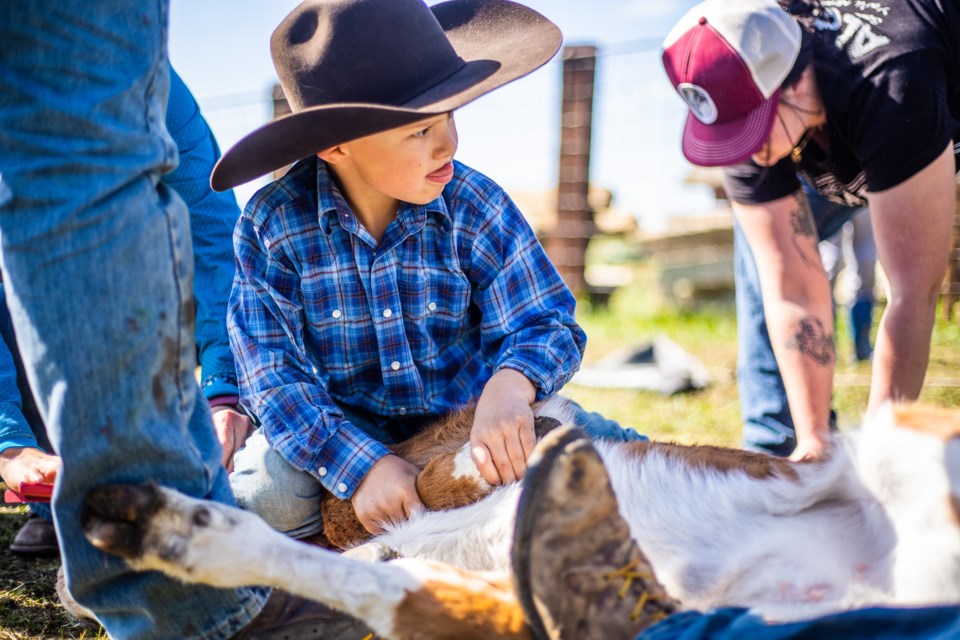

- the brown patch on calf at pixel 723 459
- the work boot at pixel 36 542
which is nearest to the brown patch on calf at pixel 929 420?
the brown patch on calf at pixel 723 459

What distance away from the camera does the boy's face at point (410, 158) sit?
2.15 metres

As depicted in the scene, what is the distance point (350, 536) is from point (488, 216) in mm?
968

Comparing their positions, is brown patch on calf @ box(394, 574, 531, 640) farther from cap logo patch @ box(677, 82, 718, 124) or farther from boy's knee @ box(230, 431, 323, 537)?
cap logo patch @ box(677, 82, 718, 124)

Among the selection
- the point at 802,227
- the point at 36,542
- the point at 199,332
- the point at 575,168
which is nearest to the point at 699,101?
the point at 802,227

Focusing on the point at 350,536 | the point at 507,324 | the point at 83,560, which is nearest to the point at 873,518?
the point at 507,324

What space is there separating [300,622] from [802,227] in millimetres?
2005

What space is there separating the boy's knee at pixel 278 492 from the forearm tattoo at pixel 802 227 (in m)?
1.68

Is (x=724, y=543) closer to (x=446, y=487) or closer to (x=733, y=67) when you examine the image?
(x=446, y=487)

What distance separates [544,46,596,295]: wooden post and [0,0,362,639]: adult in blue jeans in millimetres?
7109

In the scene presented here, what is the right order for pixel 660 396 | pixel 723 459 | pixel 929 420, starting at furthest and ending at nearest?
pixel 660 396
pixel 723 459
pixel 929 420

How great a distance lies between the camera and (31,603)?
235cm

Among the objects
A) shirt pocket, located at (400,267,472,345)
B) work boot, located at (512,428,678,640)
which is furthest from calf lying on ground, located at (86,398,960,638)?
shirt pocket, located at (400,267,472,345)

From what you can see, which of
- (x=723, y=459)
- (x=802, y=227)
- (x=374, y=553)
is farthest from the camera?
(x=802, y=227)

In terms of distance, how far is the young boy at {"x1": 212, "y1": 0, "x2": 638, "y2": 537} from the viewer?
2117mm
